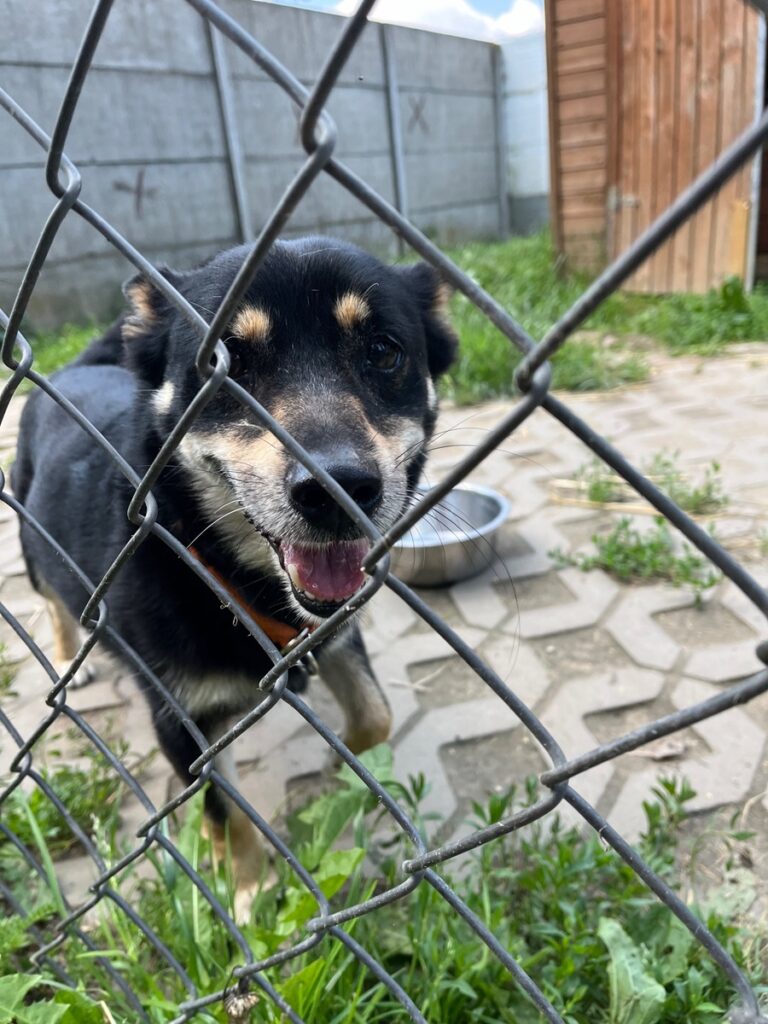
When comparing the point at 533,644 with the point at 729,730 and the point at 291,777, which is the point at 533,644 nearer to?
the point at 729,730

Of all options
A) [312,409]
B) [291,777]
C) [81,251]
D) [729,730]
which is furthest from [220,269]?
[81,251]

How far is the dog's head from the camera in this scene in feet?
4.44

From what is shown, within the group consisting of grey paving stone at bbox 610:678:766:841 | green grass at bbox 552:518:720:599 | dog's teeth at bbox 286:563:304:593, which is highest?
dog's teeth at bbox 286:563:304:593

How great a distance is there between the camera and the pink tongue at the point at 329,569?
1.43 meters

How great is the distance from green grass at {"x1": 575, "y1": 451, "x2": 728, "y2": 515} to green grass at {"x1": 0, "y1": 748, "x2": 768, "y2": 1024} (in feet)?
6.19

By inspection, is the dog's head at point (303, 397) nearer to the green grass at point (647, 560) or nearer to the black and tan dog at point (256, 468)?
the black and tan dog at point (256, 468)

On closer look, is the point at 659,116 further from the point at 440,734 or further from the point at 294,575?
the point at 294,575

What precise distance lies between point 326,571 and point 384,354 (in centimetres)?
62

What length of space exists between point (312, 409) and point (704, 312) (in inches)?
235

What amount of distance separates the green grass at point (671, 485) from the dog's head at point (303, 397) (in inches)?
70.3

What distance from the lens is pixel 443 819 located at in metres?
1.89

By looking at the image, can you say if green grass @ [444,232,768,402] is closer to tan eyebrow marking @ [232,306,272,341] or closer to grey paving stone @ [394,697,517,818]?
grey paving stone @ [394,697,517,818]

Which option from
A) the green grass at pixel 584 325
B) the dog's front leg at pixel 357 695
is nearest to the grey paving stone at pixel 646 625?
the dog's front leg at pixel 357 695

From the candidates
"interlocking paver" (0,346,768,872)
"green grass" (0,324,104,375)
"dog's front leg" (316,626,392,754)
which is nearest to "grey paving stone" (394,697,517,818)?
"interlocking paver" (0,346,768,872)
